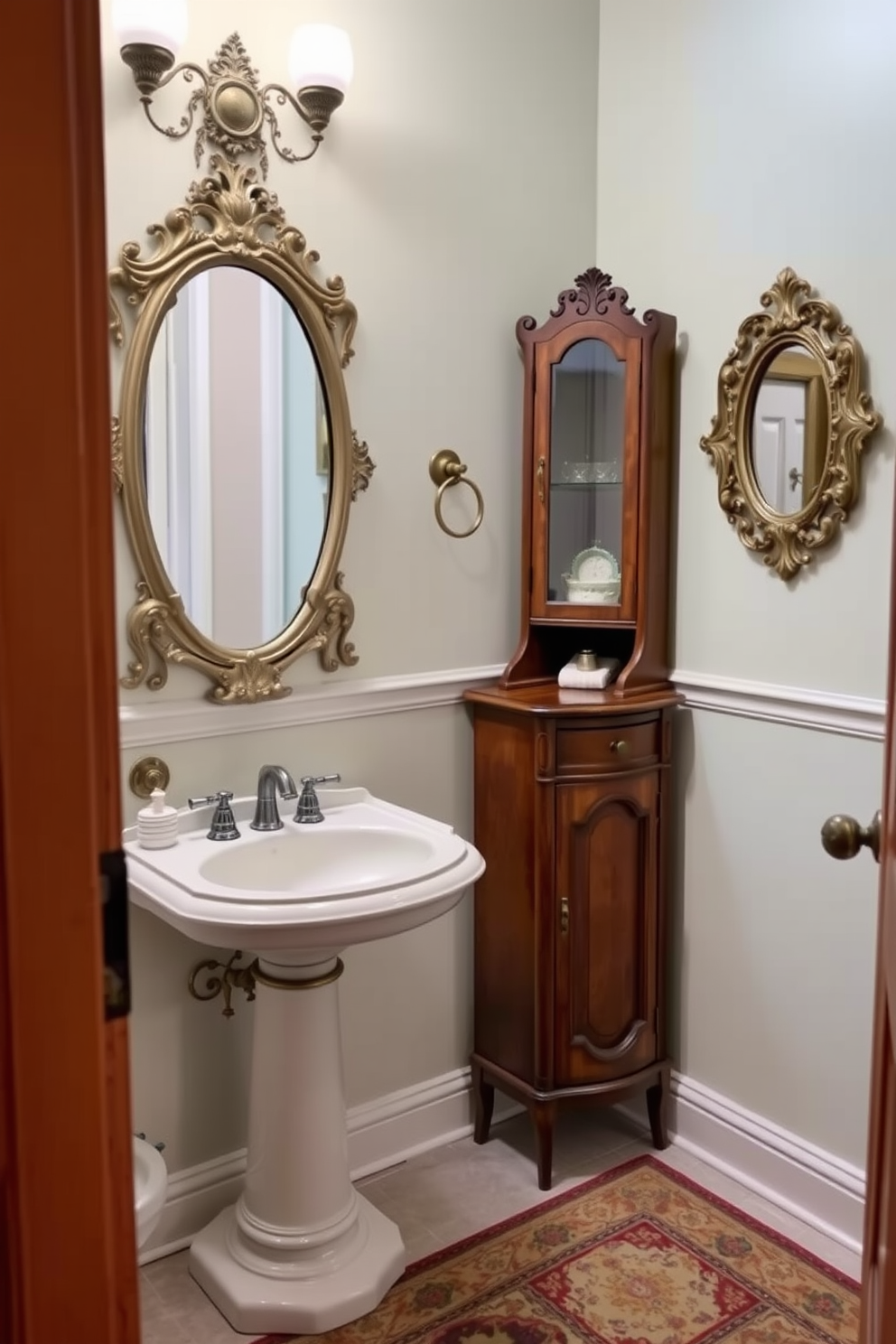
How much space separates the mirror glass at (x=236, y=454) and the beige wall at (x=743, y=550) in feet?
2.77

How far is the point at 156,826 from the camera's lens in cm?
204

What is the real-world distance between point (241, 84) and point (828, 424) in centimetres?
123

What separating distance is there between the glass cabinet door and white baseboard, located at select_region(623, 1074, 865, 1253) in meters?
1.09

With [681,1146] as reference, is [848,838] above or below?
above

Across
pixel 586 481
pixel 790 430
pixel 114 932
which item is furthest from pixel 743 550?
pixel 114 932

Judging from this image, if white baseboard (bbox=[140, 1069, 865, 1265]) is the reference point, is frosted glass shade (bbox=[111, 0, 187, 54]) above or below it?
above

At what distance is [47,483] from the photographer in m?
0.76

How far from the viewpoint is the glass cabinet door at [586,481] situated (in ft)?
8.24

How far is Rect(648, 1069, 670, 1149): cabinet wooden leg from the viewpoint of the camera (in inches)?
101

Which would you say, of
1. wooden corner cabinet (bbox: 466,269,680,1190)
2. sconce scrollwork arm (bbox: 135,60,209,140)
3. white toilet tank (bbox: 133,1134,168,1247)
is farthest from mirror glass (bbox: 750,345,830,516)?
white toilet tank (bbox: 133,1134,168,1247)

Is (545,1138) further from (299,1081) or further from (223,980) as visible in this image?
(223,980)

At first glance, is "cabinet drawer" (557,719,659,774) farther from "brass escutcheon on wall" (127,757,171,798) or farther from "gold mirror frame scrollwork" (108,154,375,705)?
"brass escutcheon on wall" (127,757,171,798)

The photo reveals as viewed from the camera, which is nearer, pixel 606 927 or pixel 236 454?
pixel 236 454

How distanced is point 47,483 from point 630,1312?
1887 mm
